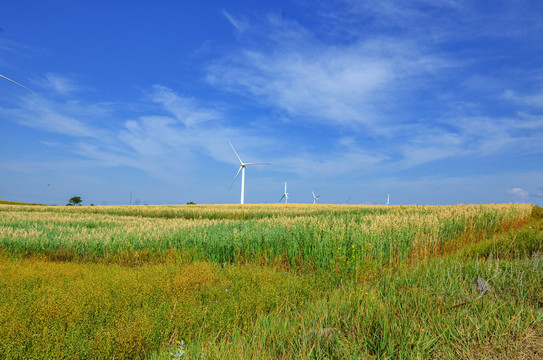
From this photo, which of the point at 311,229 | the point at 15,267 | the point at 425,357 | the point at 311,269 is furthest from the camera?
the point at 311,229

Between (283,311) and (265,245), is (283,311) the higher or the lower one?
the lower one

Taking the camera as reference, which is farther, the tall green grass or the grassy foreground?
the tall green grass

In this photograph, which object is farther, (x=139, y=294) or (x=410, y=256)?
(x=410, y=256)

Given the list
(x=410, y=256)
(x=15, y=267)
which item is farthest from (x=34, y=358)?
(x=410, y=256)

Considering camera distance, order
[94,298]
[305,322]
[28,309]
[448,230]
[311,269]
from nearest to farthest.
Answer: [305,322] < [28,309] < [94,298] < [311,269] < [448,230]

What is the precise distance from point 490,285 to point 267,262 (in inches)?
222

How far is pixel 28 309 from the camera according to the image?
15.9ft

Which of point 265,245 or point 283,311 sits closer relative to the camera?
point 283,311

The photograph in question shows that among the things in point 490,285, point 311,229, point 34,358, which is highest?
point 311,229

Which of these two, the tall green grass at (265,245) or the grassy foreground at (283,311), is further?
the tall green grass at (265,245)

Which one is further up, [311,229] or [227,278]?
[311,229]

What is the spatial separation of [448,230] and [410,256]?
5.64 meters

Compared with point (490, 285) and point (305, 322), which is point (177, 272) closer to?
point (305, 322)

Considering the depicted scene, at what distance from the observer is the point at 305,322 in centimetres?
416
